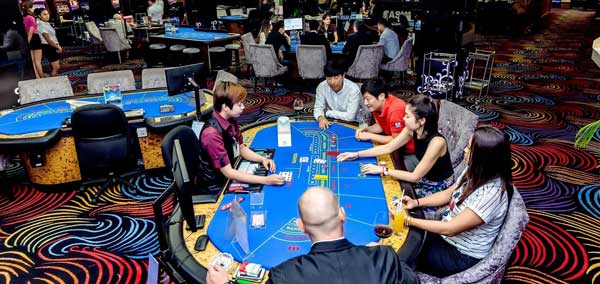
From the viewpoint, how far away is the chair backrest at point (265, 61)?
7.76m

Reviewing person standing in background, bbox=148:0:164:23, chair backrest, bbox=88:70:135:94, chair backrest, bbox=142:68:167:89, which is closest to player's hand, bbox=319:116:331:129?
chair backrest, bbox=142:68:167:89

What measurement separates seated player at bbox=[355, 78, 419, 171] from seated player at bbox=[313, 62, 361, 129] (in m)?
0.59

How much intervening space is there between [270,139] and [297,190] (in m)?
1.05

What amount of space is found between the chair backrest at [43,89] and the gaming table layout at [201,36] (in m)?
4.03

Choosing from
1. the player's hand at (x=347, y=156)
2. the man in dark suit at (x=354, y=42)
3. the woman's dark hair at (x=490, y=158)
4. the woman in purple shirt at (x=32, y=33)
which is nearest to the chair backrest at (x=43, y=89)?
the woman in purple shirt at (x=32, y=33)

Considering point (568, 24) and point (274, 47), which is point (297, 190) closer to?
point (274, 47)

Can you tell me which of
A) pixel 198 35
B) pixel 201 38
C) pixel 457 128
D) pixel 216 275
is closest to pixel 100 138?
pixel 216 275

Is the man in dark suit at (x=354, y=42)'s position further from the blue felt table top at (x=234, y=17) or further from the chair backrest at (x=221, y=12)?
the chair backrest at (x=221, y=12)

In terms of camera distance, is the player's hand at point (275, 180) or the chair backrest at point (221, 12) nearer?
the player's hand at point (275, 180)

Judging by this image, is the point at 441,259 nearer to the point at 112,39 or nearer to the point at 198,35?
the point at 198,35

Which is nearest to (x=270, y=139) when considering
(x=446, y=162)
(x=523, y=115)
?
(x=446, y=162)

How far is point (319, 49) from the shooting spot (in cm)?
742

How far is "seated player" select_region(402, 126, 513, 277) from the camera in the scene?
219 centimetres

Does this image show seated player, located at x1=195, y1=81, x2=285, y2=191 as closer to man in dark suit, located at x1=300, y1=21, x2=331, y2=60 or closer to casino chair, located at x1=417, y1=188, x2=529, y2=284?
casino chair, located at x1=417, y1=188, x2=529, y2=284
